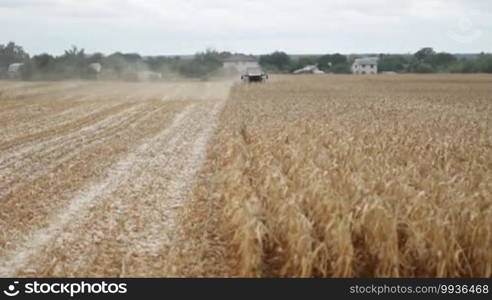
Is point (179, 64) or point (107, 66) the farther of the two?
point (179, 64)

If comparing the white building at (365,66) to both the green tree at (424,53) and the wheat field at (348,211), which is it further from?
the wheat field at (348,211)

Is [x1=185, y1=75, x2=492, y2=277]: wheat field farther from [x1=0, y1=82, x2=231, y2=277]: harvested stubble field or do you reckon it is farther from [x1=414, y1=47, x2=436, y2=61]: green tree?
[x1=414, y1=47, x2=436, y2=61]: green tree

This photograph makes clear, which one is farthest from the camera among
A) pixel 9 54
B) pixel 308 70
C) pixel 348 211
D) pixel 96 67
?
pixel 308 70

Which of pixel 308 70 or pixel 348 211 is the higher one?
pixel 308 70

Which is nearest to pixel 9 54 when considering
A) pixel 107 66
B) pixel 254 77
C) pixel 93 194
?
pixel 107 66

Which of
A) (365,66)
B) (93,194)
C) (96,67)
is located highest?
(365,66)

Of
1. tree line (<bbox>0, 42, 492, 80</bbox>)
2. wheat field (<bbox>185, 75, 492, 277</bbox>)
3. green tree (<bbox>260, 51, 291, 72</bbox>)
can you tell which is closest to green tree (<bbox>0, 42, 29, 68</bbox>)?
tree line (<bbox>0, 42, 492, 80</bbox>)

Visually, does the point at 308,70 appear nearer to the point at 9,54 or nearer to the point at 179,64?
the point at 179,64

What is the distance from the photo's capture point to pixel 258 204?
22.3 feet

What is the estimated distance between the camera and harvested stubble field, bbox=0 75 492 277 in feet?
19.1

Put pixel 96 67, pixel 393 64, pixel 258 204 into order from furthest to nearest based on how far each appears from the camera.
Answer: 1. pixel 393 64
2. pixel 96 67
3. pixel 258 204

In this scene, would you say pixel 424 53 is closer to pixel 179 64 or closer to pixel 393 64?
pixel 393 64

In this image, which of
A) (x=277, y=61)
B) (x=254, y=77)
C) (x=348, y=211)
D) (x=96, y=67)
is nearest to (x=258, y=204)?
(x=348, y=211)

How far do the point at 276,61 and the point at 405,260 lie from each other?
114 m
